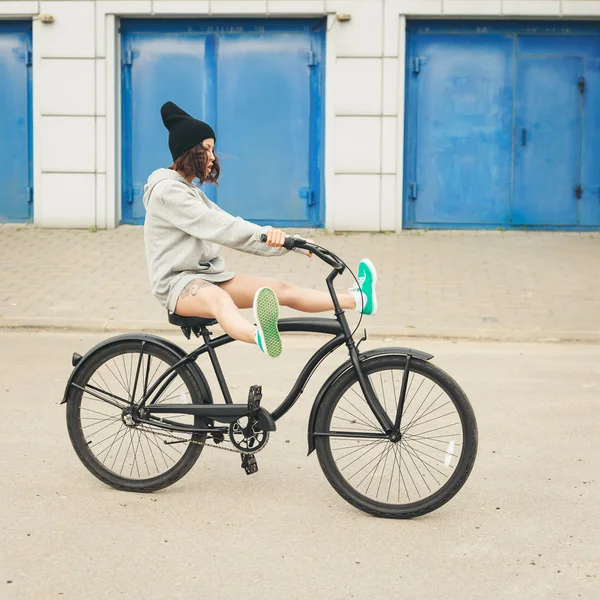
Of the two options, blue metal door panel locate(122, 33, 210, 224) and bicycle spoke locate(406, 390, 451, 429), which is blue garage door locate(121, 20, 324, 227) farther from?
bicycle spoke locate(406, 390, 451, 429)

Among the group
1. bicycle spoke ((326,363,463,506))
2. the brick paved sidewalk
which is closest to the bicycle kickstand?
bicycle spoke ((326,363,463,506))

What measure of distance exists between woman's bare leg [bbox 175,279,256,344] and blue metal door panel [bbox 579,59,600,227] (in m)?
10.5

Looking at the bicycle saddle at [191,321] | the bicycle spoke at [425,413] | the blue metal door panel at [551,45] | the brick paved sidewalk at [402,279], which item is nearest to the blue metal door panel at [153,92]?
the brick paved sidewalk at [402,279]

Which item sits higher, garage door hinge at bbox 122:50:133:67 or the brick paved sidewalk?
garage door hinge at bbox 122:50:133:67

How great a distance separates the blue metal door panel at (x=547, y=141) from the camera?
1504 centimetres

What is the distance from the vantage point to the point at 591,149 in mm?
15156

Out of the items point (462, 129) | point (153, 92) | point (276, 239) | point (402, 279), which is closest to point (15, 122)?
point (153, 92)

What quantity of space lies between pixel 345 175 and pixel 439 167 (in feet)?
3.83

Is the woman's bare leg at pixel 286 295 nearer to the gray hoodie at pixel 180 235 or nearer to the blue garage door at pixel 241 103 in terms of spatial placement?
the gray hoodie at pixel 180 235

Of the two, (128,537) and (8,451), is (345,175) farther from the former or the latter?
(128,537)

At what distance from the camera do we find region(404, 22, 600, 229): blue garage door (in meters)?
15.0

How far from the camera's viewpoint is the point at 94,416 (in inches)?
225

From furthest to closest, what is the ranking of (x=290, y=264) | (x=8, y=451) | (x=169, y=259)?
(x=290, y=264) < (x=8, y=451) < (x=169, y=259)

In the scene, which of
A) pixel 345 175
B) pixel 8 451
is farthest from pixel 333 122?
pixel 8 451
